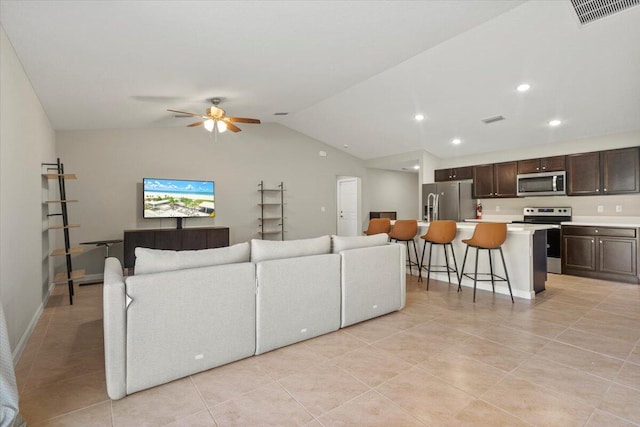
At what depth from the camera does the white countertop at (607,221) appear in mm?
4632

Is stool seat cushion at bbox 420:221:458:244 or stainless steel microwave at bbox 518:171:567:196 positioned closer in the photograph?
stool seat cushion at bbox 420:221:458:244

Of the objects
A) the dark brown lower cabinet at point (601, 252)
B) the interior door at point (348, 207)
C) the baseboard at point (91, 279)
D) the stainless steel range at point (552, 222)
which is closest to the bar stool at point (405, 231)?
the stainless steel range at point (552, 222)

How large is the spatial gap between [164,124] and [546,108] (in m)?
6.11

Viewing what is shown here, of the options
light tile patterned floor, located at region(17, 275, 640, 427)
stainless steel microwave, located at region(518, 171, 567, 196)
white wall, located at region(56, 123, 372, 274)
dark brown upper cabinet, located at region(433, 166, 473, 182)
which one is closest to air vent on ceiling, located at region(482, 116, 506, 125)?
stainless steel microwave, located at region(518, 171, 567, 196)

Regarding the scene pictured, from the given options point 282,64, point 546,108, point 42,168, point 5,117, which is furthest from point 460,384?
point 42,168

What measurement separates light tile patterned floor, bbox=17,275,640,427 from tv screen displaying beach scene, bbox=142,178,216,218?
2.68 metres

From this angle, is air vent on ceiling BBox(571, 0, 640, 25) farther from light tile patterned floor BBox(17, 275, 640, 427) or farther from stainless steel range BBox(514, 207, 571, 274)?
stainless steel range BBox(514, 207, 571, 274)

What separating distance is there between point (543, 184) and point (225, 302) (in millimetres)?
5811

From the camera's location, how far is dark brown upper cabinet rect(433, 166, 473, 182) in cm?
665

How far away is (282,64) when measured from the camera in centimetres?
356

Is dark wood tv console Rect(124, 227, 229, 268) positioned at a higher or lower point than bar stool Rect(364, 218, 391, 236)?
lower

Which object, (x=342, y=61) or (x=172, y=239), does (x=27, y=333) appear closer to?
(x=172, y=239)

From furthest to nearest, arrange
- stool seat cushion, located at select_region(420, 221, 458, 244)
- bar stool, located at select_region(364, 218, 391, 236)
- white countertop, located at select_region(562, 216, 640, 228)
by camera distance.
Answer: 1. bar stool, located at select_region(364, 218, 391, 236)
2. white countertop, located at select_region(562, 216, 640, 228)
3. stool seat cushion, located at select_region(420, 221, 458, 244)

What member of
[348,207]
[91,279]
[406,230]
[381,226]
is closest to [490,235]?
[406,230]
